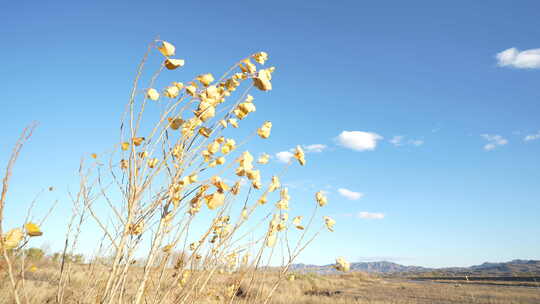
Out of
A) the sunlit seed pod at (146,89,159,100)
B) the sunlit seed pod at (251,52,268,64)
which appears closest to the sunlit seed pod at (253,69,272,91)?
the sunlit seed pod at (251,52,268,64)

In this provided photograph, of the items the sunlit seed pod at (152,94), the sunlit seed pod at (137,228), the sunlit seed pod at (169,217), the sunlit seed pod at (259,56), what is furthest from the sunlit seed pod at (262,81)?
the sunlit seed pod at (137,228)

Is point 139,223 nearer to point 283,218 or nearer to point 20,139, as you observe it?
point 20,139

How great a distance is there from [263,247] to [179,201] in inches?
25.1

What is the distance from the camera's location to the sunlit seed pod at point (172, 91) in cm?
120

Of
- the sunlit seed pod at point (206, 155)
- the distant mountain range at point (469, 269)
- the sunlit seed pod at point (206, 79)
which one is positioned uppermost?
the sunlit seed pod at point (206, 79)

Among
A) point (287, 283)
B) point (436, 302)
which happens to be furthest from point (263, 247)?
point (287, 283)

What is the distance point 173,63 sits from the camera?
109cm

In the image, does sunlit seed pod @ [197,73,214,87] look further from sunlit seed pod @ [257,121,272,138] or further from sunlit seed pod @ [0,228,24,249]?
sunlit seed pod @ [0,228,24,249]

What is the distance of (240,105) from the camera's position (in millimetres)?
1261

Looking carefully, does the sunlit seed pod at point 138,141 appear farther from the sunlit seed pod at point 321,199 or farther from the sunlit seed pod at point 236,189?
the sunlit seed pod at point 321,199

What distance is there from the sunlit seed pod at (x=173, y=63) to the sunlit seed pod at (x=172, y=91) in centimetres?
12

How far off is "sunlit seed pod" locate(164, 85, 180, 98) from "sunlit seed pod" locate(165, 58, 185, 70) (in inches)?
4.9

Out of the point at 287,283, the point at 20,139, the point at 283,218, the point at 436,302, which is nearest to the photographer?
the point at 20,139

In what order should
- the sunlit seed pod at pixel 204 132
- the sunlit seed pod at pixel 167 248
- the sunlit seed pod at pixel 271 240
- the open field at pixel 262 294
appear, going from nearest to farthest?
1. the sunlit seed pod at pixel 204 132
2. the sunlit seed pod at pixel 167 248
3. the sunlit seed pod at pixel 271 240
4. the open field at pixel 262 294
